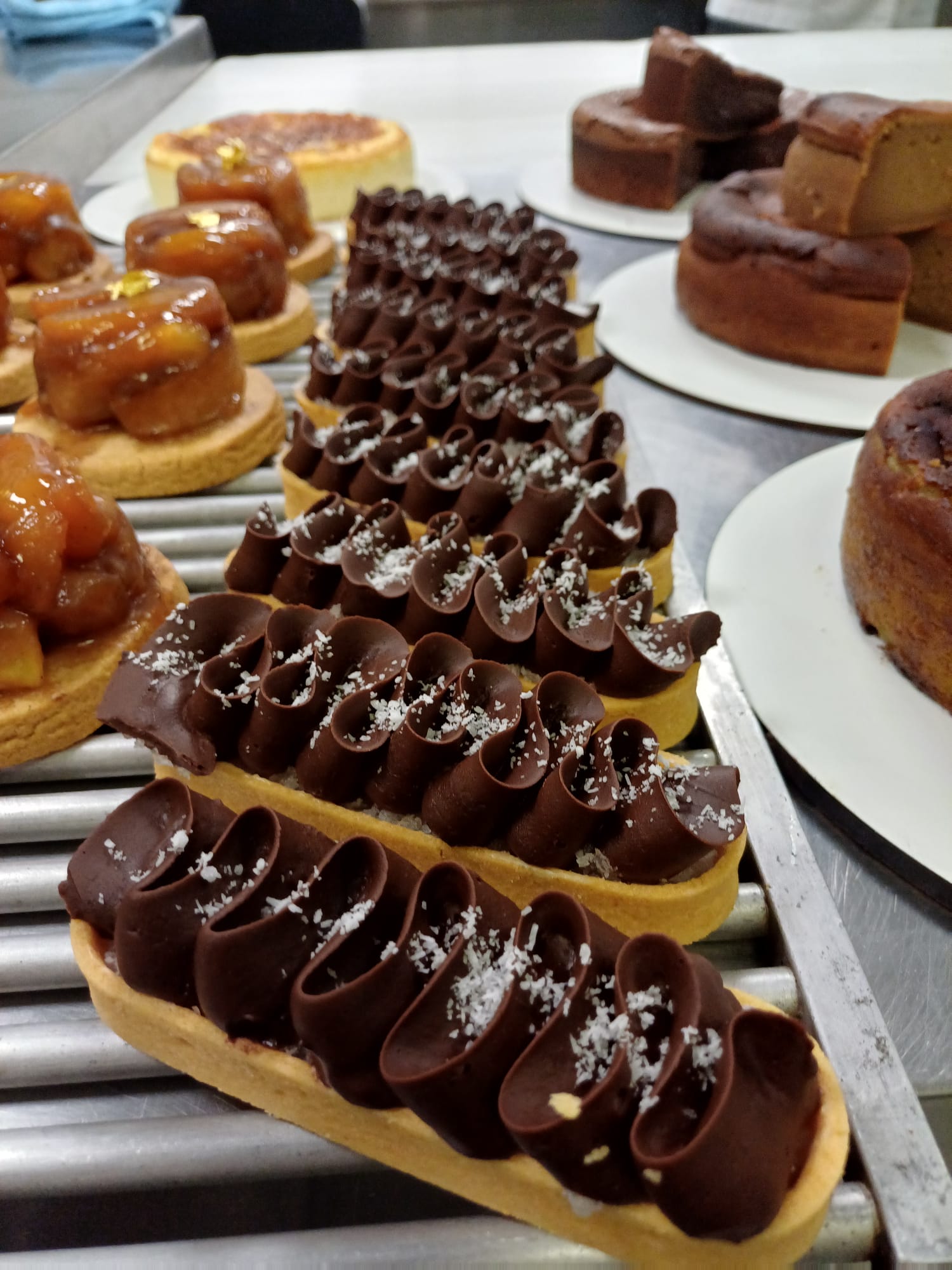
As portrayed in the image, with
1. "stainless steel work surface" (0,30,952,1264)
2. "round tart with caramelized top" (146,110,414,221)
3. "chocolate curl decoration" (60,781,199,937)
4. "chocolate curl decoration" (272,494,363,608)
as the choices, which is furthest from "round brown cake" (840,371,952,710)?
"round tart with caramelized top" (146,110,414,221)

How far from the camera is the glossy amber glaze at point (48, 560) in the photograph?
1636mm

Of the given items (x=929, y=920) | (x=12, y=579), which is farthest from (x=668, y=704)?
(x=12, y=579)

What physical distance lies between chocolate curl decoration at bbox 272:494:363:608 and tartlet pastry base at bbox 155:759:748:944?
43 centimetres

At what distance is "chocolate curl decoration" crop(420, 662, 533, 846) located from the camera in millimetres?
1339

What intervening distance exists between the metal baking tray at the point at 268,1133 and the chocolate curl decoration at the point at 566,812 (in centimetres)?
29

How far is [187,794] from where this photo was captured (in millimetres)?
1299

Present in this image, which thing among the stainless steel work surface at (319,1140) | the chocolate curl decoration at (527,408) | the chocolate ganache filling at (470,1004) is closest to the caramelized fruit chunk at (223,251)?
the chocolate curl decoration at (527,408)

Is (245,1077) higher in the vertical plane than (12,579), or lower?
lower

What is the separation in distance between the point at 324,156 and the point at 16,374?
5.99ft

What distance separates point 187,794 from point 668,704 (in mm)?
808

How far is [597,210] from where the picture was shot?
3.97 metres

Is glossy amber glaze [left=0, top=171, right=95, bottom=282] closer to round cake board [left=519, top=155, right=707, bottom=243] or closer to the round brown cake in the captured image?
round cake board [left=519, top=155, right=707, bottom=243]

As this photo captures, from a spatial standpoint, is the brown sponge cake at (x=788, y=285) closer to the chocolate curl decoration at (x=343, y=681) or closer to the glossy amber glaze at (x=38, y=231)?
the chocolate curl decoration at (x=343, y=681)

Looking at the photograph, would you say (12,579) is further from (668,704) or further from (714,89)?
(714,89)
